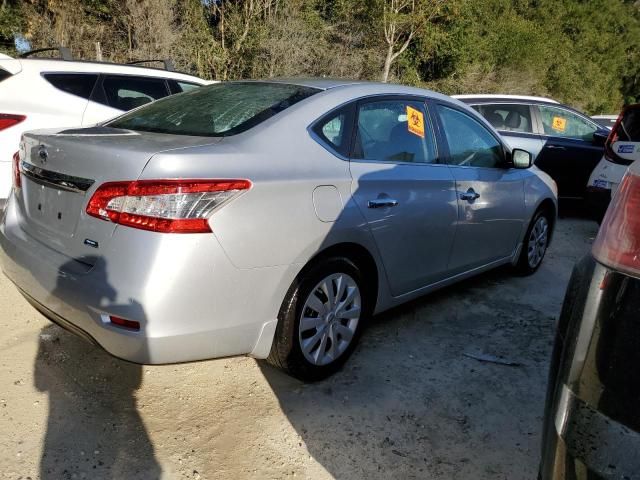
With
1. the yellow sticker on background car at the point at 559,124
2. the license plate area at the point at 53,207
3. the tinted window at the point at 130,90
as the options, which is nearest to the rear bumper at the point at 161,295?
the license plate area at the point at 53,207

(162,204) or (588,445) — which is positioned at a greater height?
(162,204)

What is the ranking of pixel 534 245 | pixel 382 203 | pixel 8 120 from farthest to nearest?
pixel 534 245, pixel 8 120, pixel 382 203

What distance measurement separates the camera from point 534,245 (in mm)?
4879

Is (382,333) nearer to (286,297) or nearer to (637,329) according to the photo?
(286,297)

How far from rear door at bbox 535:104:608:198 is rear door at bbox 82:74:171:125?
16.5 feet

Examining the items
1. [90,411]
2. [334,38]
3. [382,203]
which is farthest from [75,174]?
[334,38]

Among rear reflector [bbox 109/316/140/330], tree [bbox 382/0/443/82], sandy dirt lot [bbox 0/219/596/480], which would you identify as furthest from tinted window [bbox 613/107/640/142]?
tree [bbox 382/0/443/82]

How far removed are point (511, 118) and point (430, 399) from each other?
228 inches

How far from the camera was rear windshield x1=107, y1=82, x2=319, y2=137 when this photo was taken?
2.75 metres

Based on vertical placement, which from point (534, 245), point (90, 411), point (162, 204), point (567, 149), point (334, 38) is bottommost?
point (90, 411)

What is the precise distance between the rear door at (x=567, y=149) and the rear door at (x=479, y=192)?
3.63 meters

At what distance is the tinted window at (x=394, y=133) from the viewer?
311cm

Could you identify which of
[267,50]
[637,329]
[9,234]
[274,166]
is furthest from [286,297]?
[267,50]

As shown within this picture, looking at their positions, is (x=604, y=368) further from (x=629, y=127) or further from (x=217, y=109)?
(x=629, y=127)
